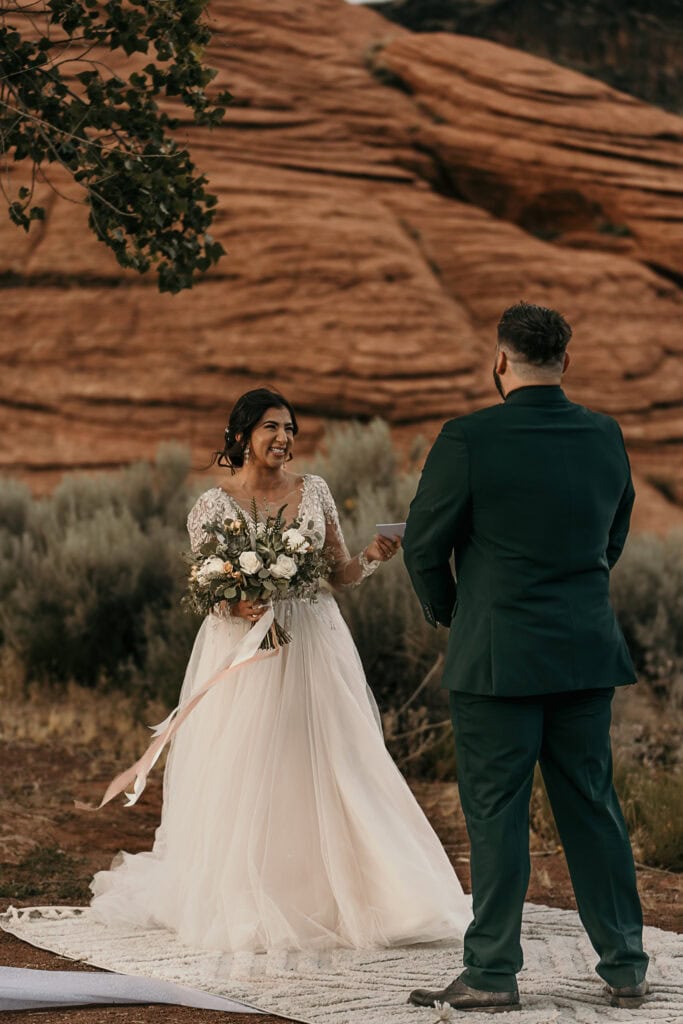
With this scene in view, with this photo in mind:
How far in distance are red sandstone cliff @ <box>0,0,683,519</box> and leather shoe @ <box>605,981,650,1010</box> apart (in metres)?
11.8

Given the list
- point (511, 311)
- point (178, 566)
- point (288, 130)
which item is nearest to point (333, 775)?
point (511, 311)

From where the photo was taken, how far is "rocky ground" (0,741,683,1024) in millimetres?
5176

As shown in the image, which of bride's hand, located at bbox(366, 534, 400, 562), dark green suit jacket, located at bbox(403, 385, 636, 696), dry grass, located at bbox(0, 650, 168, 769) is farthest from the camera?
dry grass, located at bbox(0, 650, 168, 769)

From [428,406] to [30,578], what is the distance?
6.06 m

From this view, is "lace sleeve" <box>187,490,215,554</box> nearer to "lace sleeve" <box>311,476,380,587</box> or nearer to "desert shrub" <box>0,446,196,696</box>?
"lace sleeve" <box>311,476,380,587</box>

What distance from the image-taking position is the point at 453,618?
14.9ft

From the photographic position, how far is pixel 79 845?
7.37 m

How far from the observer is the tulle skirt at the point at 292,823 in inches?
212

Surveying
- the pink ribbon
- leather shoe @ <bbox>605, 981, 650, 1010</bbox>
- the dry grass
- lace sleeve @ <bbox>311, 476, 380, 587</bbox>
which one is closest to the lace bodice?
lace sleeve @ <bbox>311, 476, 380, 587</bbox>

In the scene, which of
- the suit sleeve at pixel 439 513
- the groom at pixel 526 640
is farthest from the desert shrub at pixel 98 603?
the groom at pixel 526 640

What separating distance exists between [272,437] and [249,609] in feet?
2.57

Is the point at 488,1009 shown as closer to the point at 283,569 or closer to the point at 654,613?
the point at 283,569

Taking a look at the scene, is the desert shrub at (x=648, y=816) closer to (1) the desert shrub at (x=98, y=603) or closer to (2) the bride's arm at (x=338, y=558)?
(2) the bride's arm at (x=338, y=558)

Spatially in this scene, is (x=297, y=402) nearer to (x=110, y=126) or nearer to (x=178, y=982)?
(x=110, y=126)
